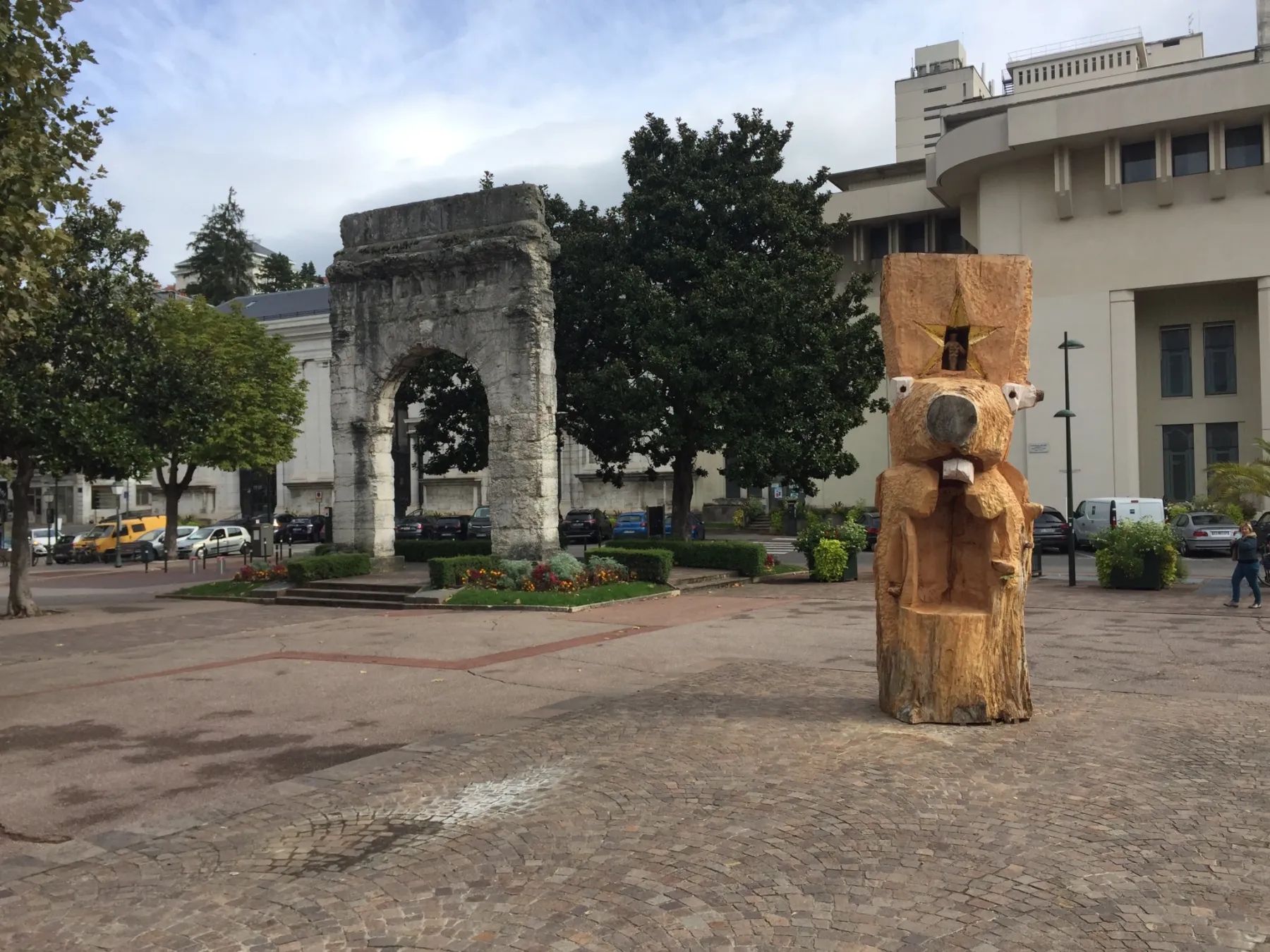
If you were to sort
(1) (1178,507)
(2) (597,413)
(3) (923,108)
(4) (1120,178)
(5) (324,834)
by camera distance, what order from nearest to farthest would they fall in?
(5) (324,834) < (2) (597,413) < (1) (1178,507) < (4) (1120,178) < (3) (923,108)

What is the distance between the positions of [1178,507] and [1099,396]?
19.1 feet

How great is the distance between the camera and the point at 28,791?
6.80 m

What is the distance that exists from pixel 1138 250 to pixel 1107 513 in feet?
37.0

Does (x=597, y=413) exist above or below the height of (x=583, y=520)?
above

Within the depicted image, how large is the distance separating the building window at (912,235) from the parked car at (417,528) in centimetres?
2335

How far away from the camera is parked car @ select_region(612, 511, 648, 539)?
4069 cm

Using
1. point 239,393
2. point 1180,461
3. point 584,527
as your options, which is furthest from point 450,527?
point 1180,461

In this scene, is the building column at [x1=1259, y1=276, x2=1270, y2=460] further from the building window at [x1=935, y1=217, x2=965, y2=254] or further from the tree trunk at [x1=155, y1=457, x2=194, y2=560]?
the tree trunk at [x1=155, y1=457, x2=194, y2=560]

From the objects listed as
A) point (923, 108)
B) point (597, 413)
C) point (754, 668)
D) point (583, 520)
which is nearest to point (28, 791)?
point (754, 668)

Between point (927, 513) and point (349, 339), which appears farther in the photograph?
point (349, 339)

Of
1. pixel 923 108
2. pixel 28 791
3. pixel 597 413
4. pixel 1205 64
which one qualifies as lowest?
pixel 28 791

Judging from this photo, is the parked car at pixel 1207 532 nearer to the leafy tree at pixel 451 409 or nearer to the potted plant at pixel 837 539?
the potted plant at pixel 837 539

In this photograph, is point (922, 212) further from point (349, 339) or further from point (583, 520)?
point (349, 339)

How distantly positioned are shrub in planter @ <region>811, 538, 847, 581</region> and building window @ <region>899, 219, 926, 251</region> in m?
25.0
